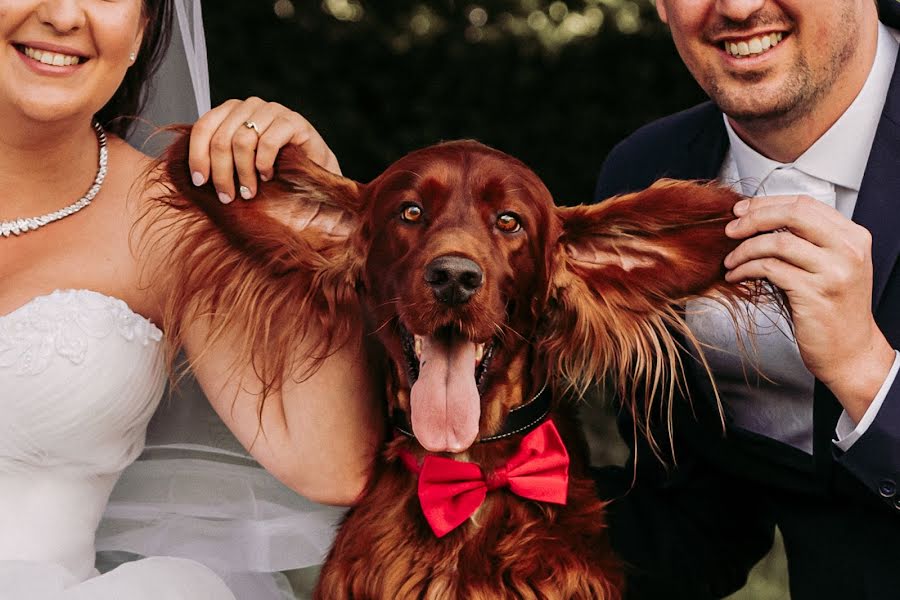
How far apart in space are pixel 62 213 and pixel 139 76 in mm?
431

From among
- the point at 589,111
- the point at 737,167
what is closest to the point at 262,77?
the point at 589,111

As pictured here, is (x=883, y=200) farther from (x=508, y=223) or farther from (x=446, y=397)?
(x=446, y=397)

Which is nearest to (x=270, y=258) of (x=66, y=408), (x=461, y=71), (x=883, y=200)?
(x=66, y=408)

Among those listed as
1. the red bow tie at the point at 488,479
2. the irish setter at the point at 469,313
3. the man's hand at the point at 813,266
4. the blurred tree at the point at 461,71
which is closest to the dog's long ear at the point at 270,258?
the irish setter at the point at 469,313

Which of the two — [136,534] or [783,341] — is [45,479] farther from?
[783,341]

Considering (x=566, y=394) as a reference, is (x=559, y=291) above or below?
above

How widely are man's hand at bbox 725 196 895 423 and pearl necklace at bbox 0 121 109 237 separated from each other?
141 centimetres

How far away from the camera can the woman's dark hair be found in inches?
110

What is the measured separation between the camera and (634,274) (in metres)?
2.28

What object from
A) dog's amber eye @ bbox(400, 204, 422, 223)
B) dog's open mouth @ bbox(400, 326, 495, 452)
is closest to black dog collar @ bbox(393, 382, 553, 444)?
dog's open mouth @ bbox(400, 326, 495, 452)

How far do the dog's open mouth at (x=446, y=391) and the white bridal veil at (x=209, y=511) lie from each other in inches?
24.6

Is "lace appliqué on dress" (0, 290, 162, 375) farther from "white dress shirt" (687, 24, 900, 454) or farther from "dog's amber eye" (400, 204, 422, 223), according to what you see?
"white dress shirt" (687, 24, 900, 454)

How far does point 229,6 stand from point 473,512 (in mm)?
3478

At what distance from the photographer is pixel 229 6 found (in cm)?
515
